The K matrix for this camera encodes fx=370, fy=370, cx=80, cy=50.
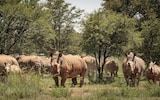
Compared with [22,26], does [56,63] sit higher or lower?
lower

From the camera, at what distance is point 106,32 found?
94.8 ft

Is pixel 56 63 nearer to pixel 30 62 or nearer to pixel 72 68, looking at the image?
pixel 72 68

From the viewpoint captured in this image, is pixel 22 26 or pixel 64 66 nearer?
pixel 64 66

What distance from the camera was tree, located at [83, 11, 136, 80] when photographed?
28.8 m

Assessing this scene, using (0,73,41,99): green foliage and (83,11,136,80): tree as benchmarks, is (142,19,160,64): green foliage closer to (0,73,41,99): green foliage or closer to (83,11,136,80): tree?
(83,11,136,80): tree

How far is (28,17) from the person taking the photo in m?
28.7

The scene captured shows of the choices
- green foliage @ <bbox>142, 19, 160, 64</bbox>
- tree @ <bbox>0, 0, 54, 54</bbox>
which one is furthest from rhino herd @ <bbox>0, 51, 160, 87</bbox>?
green foliage @ <bbox>142, 19, 160, 64</bbox>

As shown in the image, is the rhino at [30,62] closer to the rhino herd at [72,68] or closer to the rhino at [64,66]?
the rhino herd at [72,68]

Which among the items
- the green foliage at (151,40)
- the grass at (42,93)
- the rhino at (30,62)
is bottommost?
the grass at (42,93)

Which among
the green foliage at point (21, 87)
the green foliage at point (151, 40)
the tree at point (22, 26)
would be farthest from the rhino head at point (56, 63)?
the green foliage at point (151, 40)

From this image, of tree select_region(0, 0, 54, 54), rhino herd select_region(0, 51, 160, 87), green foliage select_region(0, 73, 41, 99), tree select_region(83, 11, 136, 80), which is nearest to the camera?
green foliage select_region(0, 73, 41, 99)

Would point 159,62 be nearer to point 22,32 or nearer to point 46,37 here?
point 46,37

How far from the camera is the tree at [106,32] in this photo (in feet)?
94.4

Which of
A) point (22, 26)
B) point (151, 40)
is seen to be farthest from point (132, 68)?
point (22, 26)
